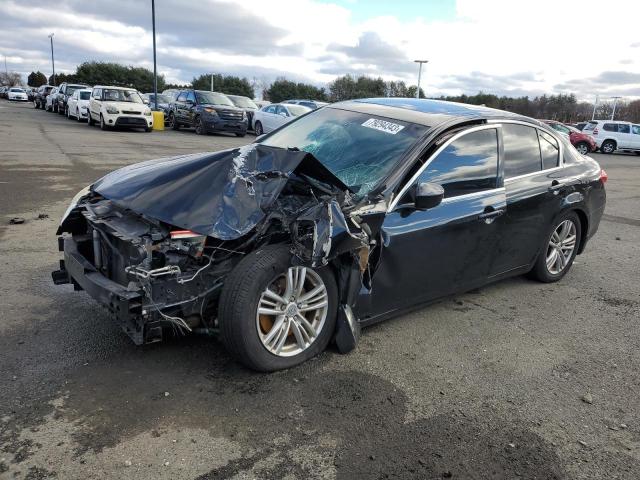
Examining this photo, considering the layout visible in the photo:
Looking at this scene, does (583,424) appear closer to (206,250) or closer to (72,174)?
(206,250)

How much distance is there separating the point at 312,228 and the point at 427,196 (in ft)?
2.75

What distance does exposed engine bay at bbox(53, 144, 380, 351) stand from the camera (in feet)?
9.64

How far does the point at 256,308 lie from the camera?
2996 mm

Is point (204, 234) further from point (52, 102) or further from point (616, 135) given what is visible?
point (52, 102)

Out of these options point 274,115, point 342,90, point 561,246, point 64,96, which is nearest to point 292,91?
point 342,90

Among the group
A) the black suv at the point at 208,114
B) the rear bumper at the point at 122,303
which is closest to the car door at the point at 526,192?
the rear bumper at the point at 122,303

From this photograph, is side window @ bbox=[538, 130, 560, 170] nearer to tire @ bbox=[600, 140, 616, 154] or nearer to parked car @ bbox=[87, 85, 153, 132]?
parked car @ bbox=[87, 85, 153, 132]

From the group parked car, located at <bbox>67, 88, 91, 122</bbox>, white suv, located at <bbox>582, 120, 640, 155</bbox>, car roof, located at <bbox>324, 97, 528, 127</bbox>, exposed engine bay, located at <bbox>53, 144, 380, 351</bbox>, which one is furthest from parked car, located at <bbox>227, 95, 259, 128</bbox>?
exposed engine bay, located at <bbox>53, 144, 380, 351</bbox>

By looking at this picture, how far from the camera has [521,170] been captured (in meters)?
4.49

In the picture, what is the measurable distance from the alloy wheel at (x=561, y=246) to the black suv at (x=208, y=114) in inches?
722

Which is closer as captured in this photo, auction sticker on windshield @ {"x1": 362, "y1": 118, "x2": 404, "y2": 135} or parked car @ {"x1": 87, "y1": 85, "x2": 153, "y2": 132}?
auction sticker on windshield @ {"x1": 362, "y1": 118, "x2": 404, "y2": 135}

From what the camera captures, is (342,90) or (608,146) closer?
(608,146)

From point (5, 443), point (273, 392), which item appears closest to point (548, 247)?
point (273, 392)

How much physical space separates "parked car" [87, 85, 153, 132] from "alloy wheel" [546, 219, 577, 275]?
1902 centimetres
